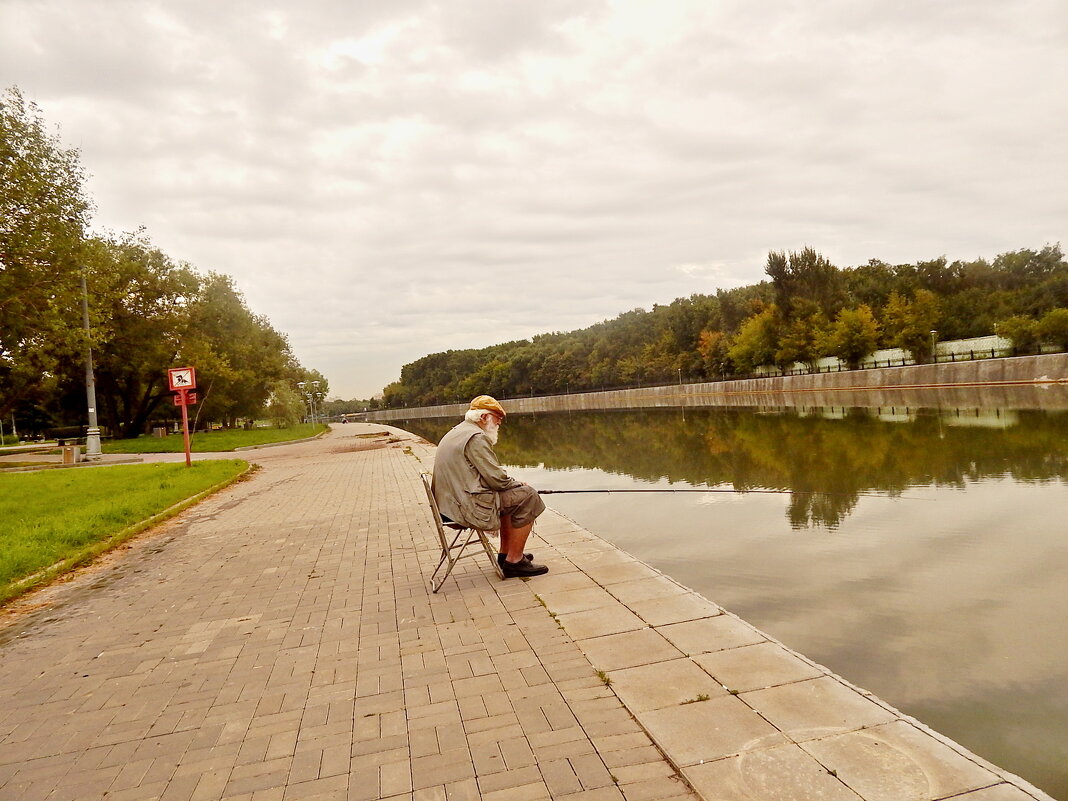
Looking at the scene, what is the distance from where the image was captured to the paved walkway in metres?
2.79

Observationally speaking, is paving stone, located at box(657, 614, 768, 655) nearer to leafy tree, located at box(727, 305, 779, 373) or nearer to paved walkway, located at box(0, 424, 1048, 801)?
Result: paved walkway, located at box(0, 424, 1048, 801)

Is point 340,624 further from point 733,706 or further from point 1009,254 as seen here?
point 1009,254

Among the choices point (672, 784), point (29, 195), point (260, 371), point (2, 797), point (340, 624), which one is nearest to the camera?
point (672, 784)

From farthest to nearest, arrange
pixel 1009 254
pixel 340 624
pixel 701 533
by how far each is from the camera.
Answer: pixel 1009 254
pixel 701 533
pixel 340 624

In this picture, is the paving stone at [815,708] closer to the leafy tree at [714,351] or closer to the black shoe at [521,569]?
the black shoe at [521,569]

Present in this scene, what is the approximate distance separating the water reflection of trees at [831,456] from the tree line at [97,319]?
13.9m

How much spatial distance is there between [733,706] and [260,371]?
174 feet

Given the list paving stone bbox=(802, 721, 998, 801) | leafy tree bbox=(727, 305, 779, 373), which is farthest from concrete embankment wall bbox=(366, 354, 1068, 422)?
paving stone bbox=(802, 721, 998, 801)

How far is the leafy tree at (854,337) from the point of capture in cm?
5334

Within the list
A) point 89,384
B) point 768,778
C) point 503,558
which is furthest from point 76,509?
point 89,384

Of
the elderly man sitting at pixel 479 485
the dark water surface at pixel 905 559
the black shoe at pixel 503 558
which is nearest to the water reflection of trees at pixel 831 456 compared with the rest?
the dark water surface at pixel 905 559

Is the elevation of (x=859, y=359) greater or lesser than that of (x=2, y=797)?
greater

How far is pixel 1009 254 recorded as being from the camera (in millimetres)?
65375

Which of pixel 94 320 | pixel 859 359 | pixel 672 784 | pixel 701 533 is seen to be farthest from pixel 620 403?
pixel 672 784
